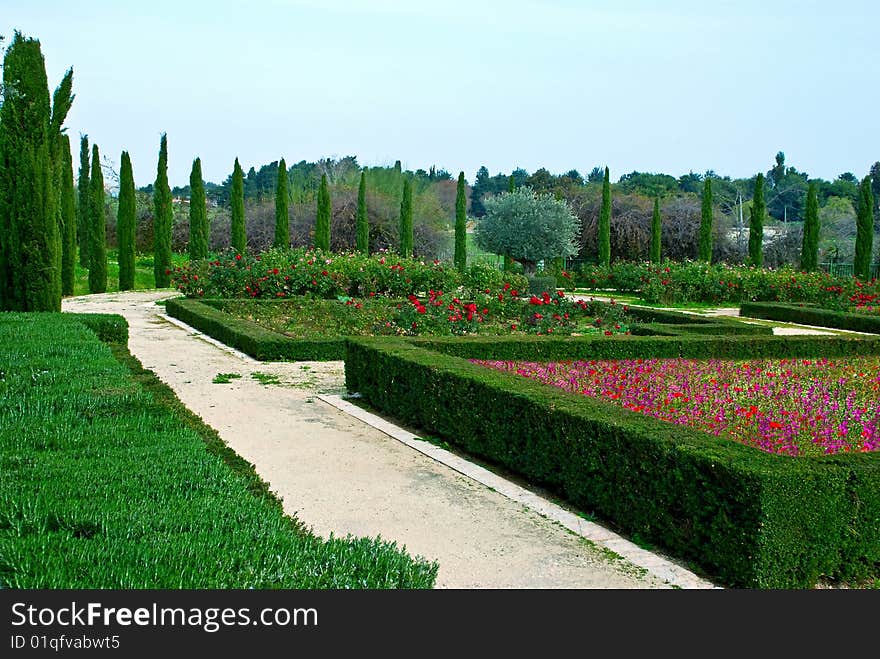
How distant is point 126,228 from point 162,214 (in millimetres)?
1142

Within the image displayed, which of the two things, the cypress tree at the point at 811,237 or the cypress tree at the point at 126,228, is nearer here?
the cypress tree at the point at 126,228

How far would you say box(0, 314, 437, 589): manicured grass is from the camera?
313cm

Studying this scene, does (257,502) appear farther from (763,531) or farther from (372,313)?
(372,313)

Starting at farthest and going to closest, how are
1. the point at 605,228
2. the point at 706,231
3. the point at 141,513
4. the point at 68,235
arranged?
1. the point at 605,228
2. the point at 706,231
3. the point at 68,235
4. the point at 141,513

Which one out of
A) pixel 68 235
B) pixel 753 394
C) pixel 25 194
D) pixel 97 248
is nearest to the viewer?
pixel 753 394

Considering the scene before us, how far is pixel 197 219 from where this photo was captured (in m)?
29.4

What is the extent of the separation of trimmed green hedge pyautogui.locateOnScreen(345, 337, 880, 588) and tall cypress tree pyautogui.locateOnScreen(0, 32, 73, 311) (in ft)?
32.1

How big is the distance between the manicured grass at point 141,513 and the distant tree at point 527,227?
2055cm

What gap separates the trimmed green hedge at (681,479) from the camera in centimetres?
428

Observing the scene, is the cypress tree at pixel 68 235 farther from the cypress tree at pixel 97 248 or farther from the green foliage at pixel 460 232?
the green foliage at pixel 460 232

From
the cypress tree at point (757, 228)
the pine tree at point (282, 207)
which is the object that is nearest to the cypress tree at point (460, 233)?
the pine tree at point (282, 207)

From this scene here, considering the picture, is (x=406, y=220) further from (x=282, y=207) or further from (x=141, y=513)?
(x=141, y=513)

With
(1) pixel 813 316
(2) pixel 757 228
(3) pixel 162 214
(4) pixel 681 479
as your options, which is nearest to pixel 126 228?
(3) pixel 162 214

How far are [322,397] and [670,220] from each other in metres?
33.2
